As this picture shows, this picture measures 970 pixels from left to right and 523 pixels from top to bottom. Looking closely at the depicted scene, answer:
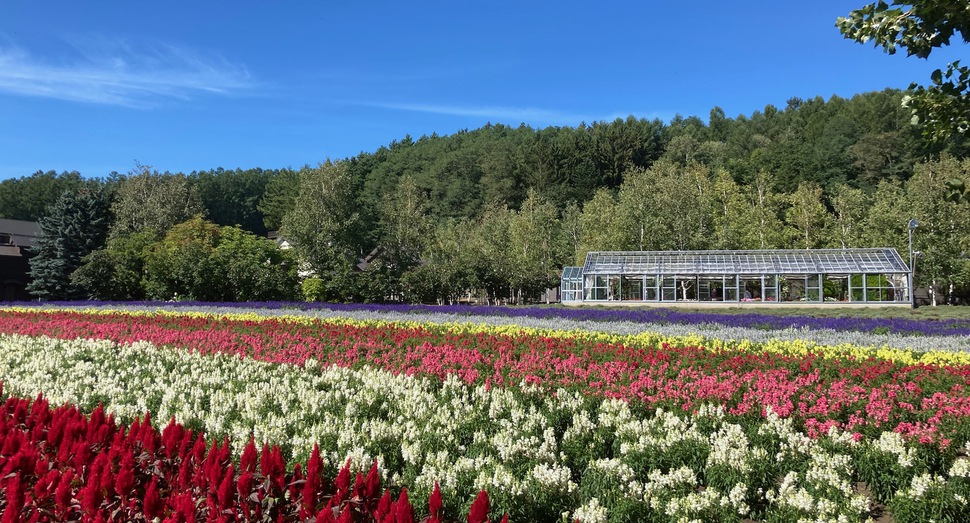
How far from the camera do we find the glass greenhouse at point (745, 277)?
32688mm

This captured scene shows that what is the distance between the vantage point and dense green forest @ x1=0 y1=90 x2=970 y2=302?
34.4 meters

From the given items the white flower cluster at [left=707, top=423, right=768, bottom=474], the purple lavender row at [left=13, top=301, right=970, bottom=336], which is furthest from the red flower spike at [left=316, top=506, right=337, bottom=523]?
the purple lavender row at [left=13, top=301, right=970, bottom=336]

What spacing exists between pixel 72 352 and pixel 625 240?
3823cm

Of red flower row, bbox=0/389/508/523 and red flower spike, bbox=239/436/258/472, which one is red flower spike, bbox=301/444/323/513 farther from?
red flower spike, bbox=239/436/258/472

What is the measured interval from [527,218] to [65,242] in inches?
1359

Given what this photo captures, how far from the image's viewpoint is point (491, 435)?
573 centimetres

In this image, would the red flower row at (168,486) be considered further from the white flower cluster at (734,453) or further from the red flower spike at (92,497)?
the white flower cluster at (734,453)

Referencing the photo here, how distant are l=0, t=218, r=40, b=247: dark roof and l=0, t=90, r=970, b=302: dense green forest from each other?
8084mm

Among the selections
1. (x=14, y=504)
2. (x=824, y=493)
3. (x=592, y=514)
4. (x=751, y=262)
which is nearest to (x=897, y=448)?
(x=824, y=493)

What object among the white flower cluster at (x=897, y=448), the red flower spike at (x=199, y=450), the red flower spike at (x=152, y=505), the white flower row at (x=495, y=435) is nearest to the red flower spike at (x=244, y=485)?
the red flower spike at (x=152, y=505)

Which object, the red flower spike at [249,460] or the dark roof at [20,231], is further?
the dark roof at [20,231]

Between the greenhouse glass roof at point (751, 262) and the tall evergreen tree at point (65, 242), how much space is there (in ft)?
109

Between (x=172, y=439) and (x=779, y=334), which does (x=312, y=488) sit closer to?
(x=172, y=439)

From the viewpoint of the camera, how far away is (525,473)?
188 inches
